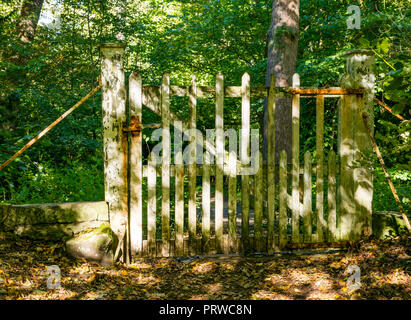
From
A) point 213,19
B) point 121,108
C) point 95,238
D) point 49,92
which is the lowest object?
point 95,238

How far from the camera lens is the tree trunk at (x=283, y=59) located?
21.5 feet

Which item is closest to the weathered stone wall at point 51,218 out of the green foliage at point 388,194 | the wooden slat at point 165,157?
the wooden slat at point 165,157

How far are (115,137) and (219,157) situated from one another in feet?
3.72

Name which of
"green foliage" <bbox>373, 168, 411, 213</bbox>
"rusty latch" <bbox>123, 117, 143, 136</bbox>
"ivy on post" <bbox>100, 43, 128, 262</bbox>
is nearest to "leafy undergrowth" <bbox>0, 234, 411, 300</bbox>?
"ivy on post" <bbox>100, 43, 128, 262</bbox>

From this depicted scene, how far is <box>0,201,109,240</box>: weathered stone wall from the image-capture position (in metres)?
3.81

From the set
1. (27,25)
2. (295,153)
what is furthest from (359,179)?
(27,25)

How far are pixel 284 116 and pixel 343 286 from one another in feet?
12.5

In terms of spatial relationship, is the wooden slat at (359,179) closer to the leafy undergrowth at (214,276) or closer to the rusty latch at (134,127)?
the leafy undergrowth at (214,276)

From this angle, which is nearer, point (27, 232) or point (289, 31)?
point (27, 232)

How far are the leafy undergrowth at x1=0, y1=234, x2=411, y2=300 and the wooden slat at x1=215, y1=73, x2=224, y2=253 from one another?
1.21ft

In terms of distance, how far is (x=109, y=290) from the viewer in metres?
3.19

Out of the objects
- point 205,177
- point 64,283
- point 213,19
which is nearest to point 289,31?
point 213,19

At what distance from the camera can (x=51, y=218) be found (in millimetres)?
3816

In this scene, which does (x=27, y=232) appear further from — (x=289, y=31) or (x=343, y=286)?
(x=289, y=31)
